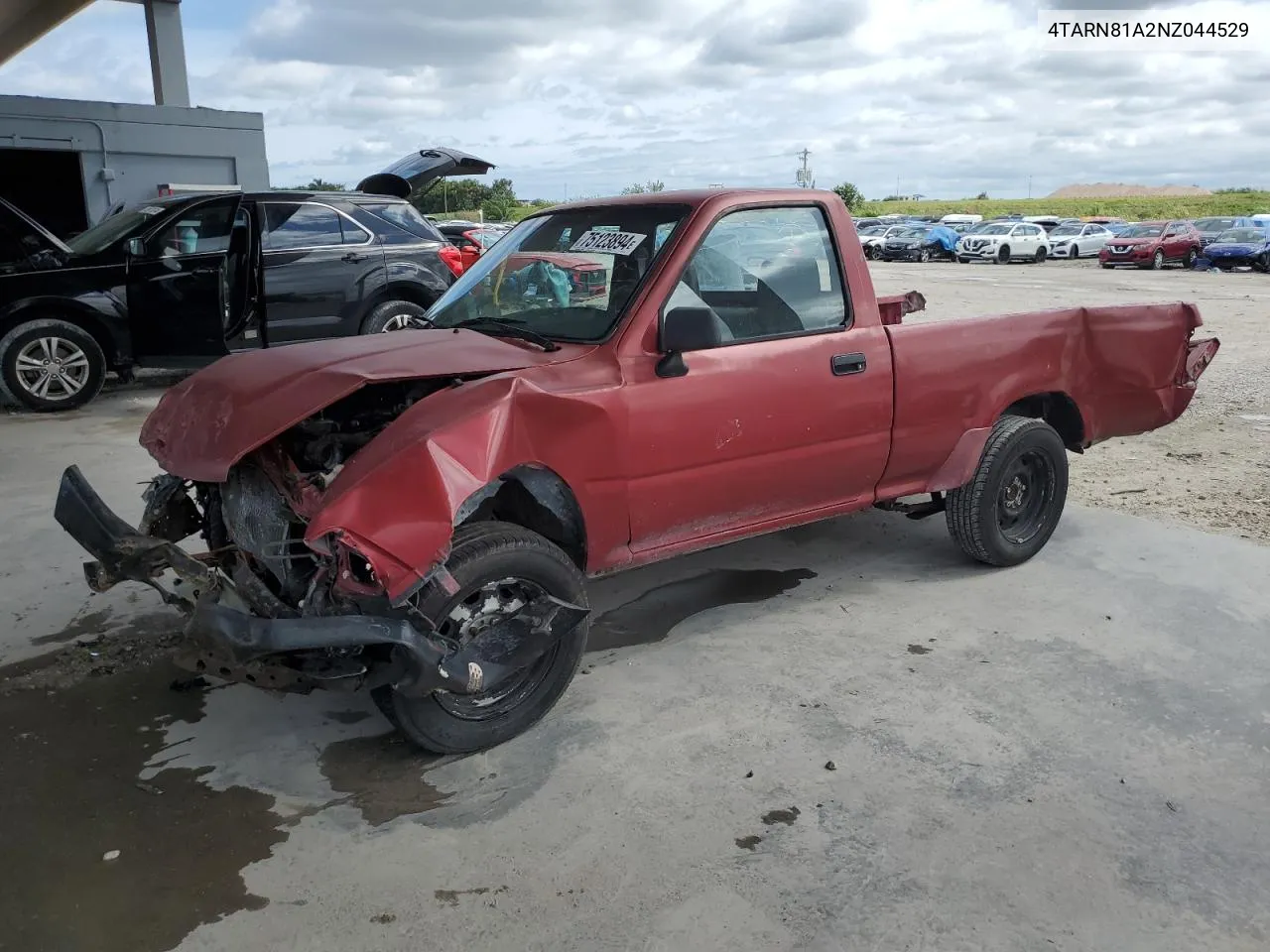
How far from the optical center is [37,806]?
10.1 ft

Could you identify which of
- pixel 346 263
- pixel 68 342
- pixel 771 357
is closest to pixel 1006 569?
pixel 771 357

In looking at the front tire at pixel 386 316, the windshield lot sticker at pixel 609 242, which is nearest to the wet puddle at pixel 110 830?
the windshield lot sticker at pixel 609 242

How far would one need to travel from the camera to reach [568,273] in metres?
4.08

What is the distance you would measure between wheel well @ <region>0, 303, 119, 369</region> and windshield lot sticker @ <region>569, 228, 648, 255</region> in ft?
21.7

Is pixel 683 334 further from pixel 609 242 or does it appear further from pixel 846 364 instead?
pixel 846 364

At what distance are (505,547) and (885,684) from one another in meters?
1.65

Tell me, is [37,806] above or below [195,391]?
below

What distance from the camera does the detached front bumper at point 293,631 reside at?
2777 millimetres

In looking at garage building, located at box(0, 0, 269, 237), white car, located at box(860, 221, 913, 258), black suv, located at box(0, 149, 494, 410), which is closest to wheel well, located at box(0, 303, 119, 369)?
black suv, located at box(0, 149, 494, 410)

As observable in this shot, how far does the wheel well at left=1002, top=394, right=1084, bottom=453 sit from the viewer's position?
5.05 meters

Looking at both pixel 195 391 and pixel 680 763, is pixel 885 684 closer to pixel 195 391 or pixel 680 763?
pixel 680 763

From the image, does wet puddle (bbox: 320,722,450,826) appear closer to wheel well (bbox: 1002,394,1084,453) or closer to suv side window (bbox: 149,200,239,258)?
wheel well (bbox: 1002,394,1084,453)

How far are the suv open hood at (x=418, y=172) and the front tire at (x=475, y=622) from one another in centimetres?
787

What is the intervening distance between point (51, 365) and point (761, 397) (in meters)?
7.63
